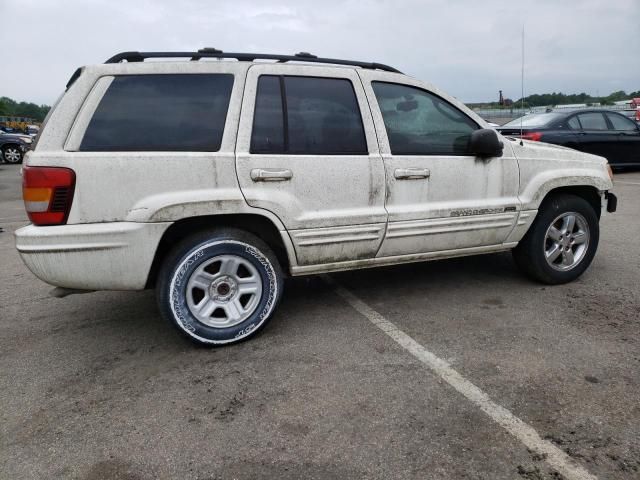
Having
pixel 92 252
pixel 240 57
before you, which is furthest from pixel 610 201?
pixel 92 252

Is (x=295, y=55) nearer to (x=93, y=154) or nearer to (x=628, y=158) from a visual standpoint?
(x=93, y=154)

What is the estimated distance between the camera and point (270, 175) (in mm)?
3090

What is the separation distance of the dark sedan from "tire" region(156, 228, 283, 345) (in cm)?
731

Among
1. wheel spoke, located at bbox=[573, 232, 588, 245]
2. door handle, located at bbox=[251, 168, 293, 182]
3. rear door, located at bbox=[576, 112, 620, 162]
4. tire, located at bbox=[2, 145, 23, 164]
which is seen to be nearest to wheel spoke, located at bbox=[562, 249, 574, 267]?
wheel spoke, located at bbox=[573, 232, 588, 245]

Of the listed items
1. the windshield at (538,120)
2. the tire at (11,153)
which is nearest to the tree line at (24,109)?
the tire at (11,153)

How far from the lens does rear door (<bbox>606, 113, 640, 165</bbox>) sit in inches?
412

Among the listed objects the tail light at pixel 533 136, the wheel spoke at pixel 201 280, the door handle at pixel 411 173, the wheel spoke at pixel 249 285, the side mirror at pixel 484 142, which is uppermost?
the tail light at pixel 533 136

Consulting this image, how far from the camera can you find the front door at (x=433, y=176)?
3479mm

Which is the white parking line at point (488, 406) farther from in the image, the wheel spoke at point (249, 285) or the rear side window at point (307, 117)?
the rear side window at point (307, 117)

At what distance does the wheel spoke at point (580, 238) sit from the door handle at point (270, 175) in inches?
103

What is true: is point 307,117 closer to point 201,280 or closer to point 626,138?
point 201,280

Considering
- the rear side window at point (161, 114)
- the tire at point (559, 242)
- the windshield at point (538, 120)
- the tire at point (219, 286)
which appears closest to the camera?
the rear side window at point (161, 114)

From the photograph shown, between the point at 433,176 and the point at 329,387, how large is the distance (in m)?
1.71

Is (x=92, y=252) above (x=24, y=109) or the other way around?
the other way around
